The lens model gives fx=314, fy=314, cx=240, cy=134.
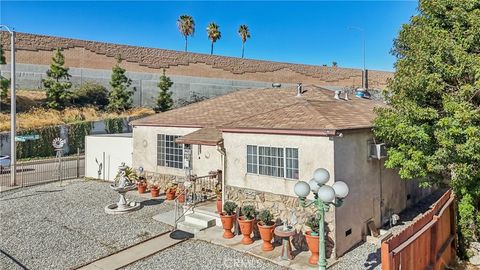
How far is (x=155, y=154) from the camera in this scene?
15.9 meters

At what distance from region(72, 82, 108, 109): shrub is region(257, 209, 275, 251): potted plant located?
28998mm

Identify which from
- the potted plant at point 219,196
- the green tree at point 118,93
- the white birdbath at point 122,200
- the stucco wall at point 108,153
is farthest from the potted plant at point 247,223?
the green tree at point 118,93

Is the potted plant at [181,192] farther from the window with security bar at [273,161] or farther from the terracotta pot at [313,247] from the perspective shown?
the terracotta pot at [313,247]

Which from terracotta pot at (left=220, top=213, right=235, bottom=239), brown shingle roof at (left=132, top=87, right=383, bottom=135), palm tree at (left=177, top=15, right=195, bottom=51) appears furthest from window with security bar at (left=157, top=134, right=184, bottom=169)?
palm tree at (left=177, top=15, right=195, bottom=51)

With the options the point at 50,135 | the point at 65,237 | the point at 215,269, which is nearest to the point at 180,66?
the point at 50,135

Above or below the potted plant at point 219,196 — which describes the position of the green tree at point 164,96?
above

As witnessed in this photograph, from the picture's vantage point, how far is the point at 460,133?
750cm

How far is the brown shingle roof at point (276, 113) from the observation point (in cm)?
948

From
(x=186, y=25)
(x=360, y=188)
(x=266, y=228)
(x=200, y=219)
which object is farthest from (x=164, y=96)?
(x=360, y=188)

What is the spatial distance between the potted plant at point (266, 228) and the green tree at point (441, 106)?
402 centimetres

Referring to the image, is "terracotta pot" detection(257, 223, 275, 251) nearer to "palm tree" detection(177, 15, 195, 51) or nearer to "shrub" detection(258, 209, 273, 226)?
"shrub" detection(258, 209, 273, 226)

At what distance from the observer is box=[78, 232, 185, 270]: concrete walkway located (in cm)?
823

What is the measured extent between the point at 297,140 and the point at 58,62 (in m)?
29.6

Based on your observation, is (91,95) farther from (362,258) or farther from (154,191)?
(362,258)
